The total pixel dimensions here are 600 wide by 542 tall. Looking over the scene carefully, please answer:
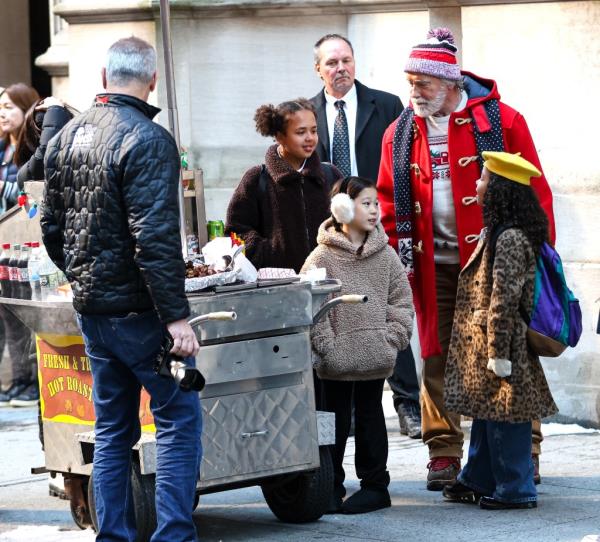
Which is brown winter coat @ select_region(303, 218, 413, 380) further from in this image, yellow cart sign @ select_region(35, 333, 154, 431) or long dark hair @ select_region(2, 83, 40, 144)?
long dark hair @ select_region(2, 83, 40, 144)

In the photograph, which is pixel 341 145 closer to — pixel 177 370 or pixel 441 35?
pixel 441 35

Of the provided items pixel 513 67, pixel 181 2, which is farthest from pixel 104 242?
pixel 181 2

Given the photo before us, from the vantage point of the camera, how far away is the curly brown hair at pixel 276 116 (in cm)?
696

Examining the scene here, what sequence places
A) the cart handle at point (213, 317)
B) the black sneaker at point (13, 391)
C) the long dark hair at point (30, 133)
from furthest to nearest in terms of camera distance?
the black sneaker at point (13, 391)
the long dark hair at point (30, 133)
the cart handle at point (213, 317)

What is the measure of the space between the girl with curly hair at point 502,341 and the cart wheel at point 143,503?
52.0 inches

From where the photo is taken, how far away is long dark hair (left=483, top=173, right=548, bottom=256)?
6.29 metres

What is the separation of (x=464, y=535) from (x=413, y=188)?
5.48ft

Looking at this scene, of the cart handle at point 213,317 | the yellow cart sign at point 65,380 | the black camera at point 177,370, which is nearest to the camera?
the black camera at point 177,370

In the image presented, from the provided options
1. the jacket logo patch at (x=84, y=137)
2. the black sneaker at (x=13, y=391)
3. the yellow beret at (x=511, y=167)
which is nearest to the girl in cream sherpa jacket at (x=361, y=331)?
the yellow beret at (x=511, y=167)

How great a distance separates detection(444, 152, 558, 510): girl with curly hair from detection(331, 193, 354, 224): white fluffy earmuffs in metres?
0.52

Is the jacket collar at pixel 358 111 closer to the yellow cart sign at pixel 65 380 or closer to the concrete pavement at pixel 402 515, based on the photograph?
the concrete pavement at pixel 402 515

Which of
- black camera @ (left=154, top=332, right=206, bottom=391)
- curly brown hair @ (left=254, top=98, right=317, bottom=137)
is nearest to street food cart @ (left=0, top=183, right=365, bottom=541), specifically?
black camera @ (left=154, top=332, right=206, bottom=391)

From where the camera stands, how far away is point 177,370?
527 cm

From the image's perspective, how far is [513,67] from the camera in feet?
27.1
